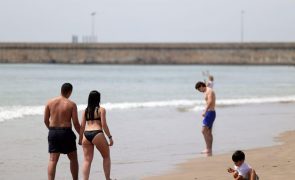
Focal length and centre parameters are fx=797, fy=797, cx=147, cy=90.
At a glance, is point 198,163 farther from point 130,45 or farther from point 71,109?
point 130,45

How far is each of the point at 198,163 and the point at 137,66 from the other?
345ft

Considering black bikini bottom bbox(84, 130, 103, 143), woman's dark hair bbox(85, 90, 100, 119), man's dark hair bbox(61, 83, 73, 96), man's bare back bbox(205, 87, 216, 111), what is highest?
man's dark hair bbox(61, 83, 73, 96)

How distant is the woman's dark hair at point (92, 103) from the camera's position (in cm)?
884

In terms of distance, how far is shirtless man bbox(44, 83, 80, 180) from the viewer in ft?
29.1

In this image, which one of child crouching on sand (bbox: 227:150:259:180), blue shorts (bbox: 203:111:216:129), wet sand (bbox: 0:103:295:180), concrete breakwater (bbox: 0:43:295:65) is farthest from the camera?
concrete breakwater (bbox: 0:43:295:65)

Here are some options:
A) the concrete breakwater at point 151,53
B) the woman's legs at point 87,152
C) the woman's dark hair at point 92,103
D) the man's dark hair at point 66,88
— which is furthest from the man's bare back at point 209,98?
the concrete breakwater at point 151,53

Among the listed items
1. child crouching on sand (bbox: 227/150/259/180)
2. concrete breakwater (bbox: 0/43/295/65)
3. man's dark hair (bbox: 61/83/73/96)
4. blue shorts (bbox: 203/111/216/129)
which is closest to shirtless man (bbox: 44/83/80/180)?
man's dark hair (bbox: 61/83/73/96)

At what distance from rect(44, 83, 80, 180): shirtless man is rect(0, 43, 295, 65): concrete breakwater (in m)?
102

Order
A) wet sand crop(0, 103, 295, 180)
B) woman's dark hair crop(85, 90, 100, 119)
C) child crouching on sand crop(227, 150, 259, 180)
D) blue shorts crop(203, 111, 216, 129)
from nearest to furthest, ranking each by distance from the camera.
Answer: child crouching on sand crop(227, 150, 259, 180), woman's dark hair crop(85, 90, 100, 119), wet sand crop(0, 103, 295, 180), blue shorts crop(203, 111, 216, 129)

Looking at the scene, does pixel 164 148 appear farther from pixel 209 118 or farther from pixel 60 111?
pixel 60 111

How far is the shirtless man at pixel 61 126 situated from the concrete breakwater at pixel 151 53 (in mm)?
101766

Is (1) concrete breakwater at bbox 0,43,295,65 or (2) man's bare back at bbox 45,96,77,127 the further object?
(1) concrete breakwater at bbox 0,43,295,65

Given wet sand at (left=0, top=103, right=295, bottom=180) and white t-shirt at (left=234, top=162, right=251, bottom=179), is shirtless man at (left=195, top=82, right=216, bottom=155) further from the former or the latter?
white t-shirt at (left=234, top=162, right=251, bottom=179)

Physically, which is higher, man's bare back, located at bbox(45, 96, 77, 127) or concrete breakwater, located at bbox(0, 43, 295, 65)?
man's bare back, located at bbox(45, 96, 77, 127)
